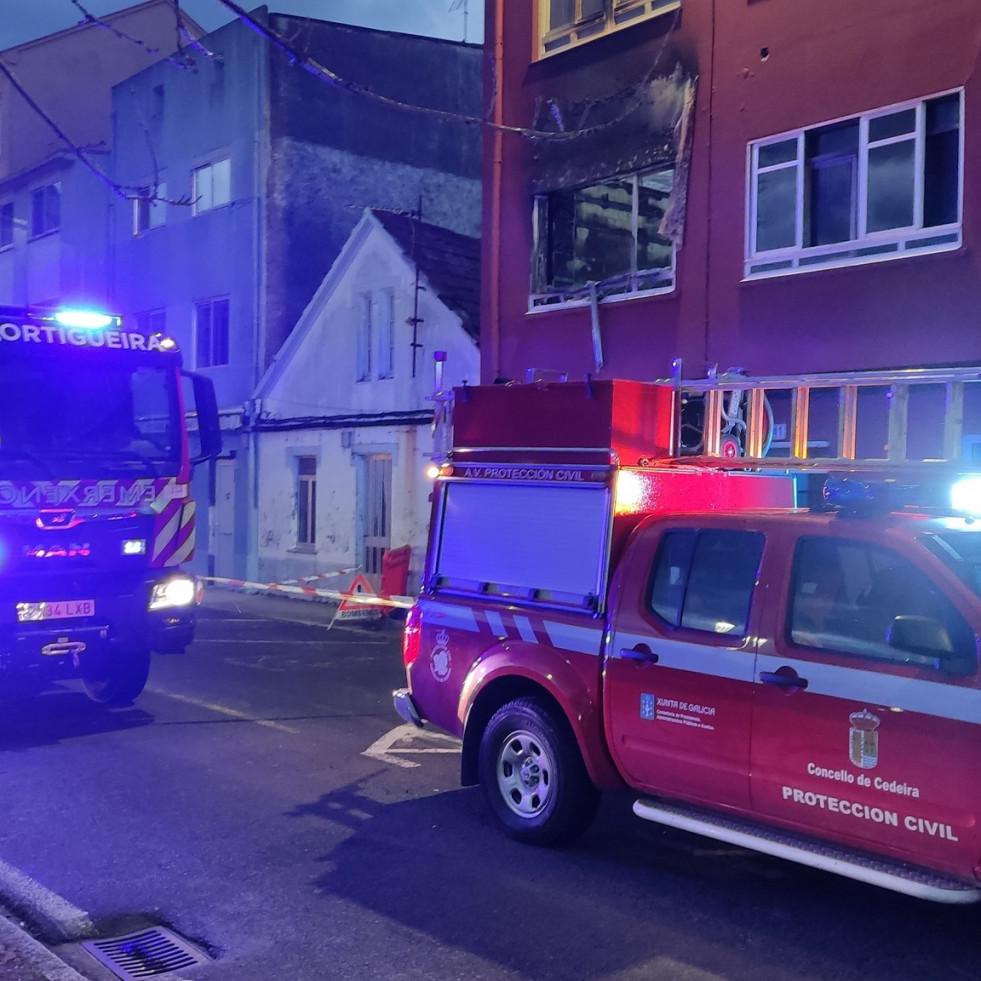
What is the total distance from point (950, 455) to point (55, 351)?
6952 millimetres

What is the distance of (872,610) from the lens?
15.1 ft

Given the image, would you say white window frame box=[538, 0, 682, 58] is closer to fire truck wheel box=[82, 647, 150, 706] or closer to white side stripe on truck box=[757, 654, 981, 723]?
fire truck wheel box=[82, 647, 150, 706]

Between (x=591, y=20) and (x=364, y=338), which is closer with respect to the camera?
(x=591, y=20)

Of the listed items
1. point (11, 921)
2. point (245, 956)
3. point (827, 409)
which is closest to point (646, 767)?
point (245, 956)

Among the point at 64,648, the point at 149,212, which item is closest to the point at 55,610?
the point at 64,648

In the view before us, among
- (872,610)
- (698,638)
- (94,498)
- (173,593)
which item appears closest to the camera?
(872,610)

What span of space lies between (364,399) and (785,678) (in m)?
14.3

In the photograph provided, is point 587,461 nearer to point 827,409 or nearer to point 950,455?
point 950,455

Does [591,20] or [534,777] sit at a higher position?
[591,20]

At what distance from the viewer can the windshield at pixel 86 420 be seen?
27.8 ft

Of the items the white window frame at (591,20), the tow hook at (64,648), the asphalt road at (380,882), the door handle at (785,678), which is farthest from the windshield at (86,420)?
the white window frame at (591,20)

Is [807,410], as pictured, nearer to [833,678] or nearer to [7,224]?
[833,678]

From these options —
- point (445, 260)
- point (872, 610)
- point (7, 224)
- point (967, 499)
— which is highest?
point (7, 224)

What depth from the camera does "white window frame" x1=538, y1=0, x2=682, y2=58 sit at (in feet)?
44.4
